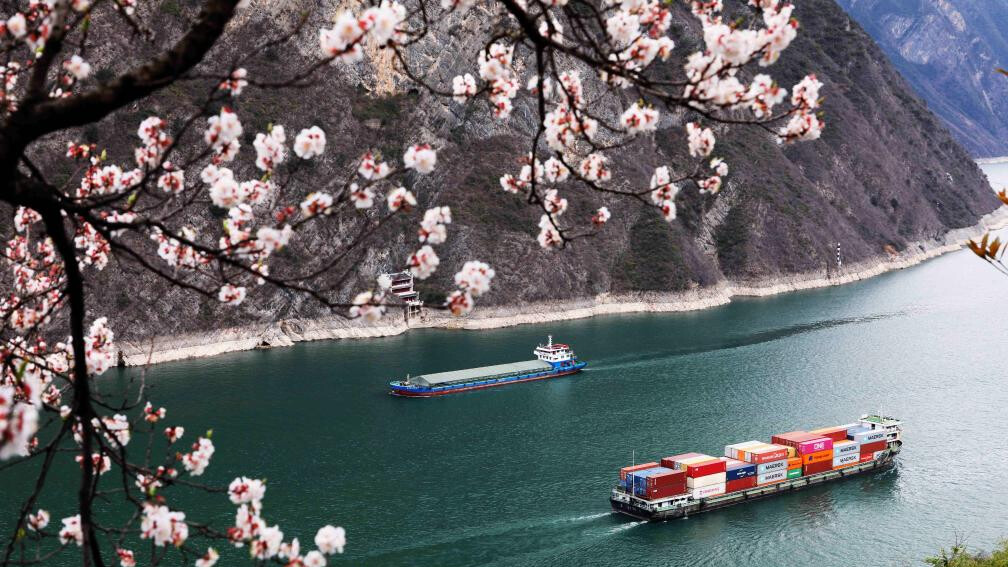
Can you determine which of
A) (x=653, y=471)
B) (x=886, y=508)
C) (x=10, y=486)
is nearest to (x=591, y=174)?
(x=653, y=471)

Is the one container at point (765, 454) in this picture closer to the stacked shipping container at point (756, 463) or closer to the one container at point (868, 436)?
the stacked shipping container at point (756, 463)

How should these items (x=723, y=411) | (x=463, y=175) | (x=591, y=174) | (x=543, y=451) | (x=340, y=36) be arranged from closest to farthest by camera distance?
(x=340, y=36)
(x=591, y=174)
(x=543, y=451)
(x=723, y=411)
(x=463, y=175)

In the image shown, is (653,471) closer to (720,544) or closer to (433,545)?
(720,544)

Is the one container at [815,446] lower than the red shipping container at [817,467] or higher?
higher

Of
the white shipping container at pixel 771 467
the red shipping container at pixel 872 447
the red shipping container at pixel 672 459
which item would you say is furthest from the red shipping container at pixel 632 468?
the red shipping container at pixel 872 447

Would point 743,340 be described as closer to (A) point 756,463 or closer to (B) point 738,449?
(B) point 738,449

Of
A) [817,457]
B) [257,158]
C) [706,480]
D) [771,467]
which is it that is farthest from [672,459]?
[257,158]
